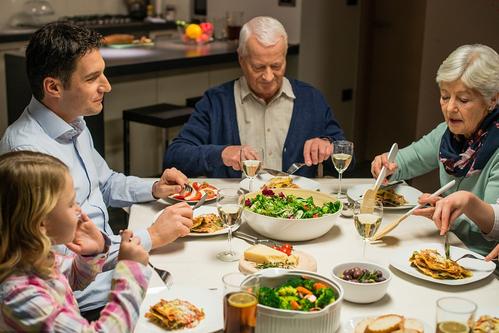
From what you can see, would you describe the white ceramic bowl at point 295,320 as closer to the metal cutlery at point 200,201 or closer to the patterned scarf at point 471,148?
the metal cutlery at point 200,201

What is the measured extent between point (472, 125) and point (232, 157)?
33.4 inches

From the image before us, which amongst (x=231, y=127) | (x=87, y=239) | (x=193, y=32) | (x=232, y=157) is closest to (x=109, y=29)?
(x=193, y=32)

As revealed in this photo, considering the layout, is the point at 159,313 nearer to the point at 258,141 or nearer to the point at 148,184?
the point at 148,184

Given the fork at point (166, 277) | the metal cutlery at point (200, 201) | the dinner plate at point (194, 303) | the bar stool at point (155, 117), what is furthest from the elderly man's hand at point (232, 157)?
the bar stool at point (155, 117)

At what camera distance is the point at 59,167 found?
138 cm

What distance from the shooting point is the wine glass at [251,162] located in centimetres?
235

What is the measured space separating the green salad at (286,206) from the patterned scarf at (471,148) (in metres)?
0.52

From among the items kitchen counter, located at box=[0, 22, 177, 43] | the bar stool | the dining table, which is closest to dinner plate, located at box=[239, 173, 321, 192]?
the dining table

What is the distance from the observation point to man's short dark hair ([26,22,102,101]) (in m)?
2.07

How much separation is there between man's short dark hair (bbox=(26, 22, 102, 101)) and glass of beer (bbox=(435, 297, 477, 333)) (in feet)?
4.19

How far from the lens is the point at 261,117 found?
9.92ft

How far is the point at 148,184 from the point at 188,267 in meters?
0.60

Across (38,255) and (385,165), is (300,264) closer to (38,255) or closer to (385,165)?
(38,255)

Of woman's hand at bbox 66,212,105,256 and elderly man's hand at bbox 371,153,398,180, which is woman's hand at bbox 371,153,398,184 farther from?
woman's hand at bbox 66,212,105,256
